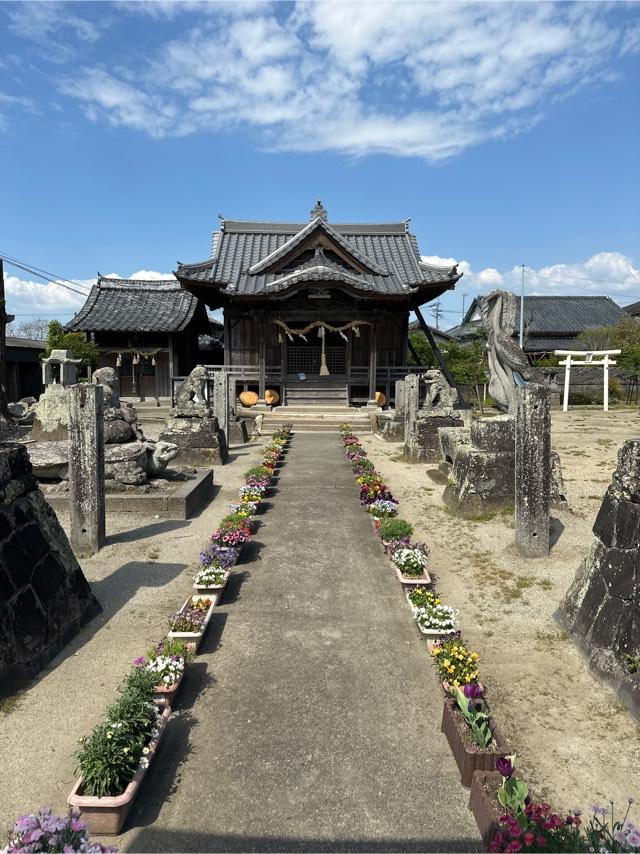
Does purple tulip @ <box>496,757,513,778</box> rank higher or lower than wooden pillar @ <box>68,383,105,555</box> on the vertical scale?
lower


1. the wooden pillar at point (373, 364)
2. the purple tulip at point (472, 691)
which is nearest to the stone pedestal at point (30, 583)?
the purple tulip at point (472, 691)

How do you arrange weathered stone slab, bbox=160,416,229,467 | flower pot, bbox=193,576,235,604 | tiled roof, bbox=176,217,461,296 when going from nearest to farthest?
flower pot, bbox=193,576,235,604, weathered stone slab, bbox=160,416,229,467, tiled roof, bbox=176,217,461,296

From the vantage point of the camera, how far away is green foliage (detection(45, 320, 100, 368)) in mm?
24953

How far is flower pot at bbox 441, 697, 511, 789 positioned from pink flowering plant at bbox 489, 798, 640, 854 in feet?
1.50

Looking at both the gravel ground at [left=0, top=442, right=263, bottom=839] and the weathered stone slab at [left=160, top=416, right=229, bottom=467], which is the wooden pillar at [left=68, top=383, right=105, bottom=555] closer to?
the gravel ground at [left=0, top=442, right=263, bottom=839]

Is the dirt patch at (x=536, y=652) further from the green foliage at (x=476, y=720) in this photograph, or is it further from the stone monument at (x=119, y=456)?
the stone monument at (x=119, y=456)

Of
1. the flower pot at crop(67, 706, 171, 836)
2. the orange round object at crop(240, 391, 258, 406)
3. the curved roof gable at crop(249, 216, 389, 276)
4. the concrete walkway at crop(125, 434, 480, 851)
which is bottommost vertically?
the concrete walkway at crop(125, 434, 480, 851)

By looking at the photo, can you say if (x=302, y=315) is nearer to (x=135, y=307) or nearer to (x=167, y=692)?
(x=135, y=307)

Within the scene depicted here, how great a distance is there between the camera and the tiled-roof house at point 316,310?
2314cm

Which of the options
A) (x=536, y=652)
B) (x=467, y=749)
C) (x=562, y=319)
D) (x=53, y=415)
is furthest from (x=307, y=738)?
(x=562, y=319)

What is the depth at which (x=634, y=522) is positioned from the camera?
425 centimetres

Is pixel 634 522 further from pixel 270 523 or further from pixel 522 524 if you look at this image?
pixel 270 523

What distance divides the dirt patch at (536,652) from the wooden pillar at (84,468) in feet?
15.2

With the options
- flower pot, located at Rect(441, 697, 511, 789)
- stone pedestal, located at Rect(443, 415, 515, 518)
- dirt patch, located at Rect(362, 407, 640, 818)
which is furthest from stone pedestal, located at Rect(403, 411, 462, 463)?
flower pot, located at Rect(441, 697, 511, 789)
